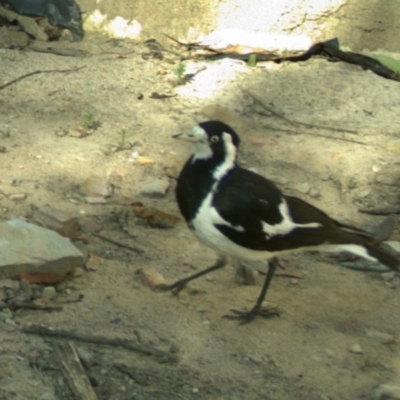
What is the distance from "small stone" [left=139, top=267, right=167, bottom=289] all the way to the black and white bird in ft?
1.07

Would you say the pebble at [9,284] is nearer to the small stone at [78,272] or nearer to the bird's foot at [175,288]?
the small stone at [78,272]

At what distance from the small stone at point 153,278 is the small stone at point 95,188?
28.0 inches

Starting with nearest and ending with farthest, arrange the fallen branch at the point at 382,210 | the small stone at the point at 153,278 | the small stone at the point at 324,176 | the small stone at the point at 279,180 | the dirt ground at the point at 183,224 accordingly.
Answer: the dirt ground at the point at 183,224
the small stone at the point at 153,278
the fallen branch at the point at 382,210
the small stone at the point at 279,180
the small stone at the point at 324,176

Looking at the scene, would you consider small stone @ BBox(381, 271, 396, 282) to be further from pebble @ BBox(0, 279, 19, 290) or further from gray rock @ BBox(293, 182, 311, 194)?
pebble @ BBox(0, 279, 19, 290)

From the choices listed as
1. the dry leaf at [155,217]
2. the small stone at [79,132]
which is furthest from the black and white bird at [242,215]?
the small stone at [79,132]

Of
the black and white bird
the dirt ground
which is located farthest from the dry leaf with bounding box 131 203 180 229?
the black and white bird

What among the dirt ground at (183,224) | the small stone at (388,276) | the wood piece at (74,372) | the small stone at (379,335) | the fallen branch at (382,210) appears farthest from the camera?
the fallen branch at (382,210)

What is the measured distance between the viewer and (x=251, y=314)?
171 inches

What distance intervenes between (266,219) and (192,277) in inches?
18.9

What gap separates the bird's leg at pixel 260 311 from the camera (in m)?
4.32

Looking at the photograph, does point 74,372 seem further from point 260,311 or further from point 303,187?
point 303,187

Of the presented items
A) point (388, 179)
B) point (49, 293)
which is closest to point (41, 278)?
point (49, 293)

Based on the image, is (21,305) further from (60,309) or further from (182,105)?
(182,105)

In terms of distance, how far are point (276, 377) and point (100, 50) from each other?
3117 millimetres
